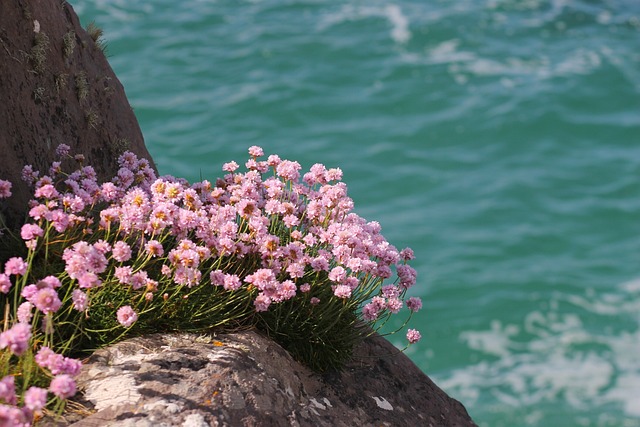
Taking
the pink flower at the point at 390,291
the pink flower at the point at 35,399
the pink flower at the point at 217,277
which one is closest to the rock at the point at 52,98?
the pink flower at the point at 217,277

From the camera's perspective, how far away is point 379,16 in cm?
2045

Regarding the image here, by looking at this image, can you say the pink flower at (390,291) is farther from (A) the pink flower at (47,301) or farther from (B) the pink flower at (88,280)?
(A) the pink flower at (47,301)

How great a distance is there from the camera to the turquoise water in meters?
12.1

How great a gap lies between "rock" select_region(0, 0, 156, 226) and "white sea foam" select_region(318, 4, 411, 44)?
1432cm

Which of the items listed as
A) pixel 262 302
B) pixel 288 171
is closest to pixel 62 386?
pixel 262 302

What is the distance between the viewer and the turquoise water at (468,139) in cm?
1214

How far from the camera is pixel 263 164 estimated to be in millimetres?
4992

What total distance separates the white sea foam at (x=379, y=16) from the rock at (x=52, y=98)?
14.3m

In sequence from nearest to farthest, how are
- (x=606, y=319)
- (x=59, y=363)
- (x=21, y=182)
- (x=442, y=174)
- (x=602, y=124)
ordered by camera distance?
(x=59, y=363), (x=21, y=182), (x=606, y=319), (x=442, y=174), (x=602, y=124)

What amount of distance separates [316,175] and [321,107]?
1243cm

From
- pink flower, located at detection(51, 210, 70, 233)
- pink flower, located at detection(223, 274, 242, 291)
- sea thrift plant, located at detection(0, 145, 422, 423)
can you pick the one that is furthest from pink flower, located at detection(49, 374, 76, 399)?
pink flower, located at detection(223, 274, 242, 291)

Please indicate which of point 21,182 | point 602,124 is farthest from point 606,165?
point 21,182

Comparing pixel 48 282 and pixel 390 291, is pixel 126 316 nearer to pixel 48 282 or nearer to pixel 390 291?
pixel 48 282

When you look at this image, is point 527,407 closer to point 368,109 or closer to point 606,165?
point 606,165
